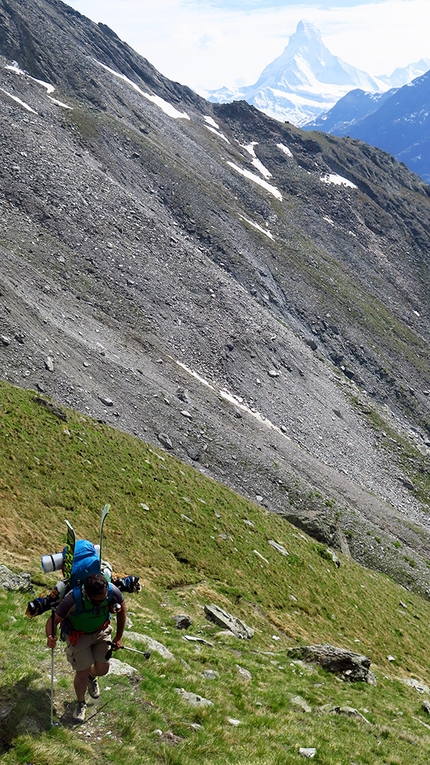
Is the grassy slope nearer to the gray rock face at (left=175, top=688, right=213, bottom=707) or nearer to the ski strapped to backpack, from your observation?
the gray rock face at (left=175, top=688, right=213, bottom=707)

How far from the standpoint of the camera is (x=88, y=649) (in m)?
9.89

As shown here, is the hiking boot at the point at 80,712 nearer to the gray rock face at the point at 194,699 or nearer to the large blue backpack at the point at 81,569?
the large blue backpack at the point at 81,569

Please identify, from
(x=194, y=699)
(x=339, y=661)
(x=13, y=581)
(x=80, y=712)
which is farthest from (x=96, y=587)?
(x=339, y=661)

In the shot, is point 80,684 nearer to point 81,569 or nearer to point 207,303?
point 81,569

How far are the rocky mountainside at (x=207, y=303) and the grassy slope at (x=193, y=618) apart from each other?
21.5ft

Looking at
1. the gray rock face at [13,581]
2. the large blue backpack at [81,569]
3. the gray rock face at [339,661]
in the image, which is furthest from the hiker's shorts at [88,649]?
the gray rock face at [339,661]

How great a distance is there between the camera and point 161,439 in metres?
39.2

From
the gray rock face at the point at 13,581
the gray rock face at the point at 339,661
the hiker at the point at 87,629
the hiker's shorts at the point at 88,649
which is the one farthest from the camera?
the gray rock face at the point at 339,661

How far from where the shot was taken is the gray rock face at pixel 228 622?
66.4 feet

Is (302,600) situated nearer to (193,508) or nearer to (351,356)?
(193,508)

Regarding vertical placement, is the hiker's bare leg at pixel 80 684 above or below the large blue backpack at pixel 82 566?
below

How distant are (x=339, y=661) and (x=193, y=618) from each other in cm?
567

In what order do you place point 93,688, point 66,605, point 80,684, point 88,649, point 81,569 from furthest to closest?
point 93,688, point 88,649, point 81,569, point 80,684, point 66,605

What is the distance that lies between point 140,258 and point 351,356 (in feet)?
132
